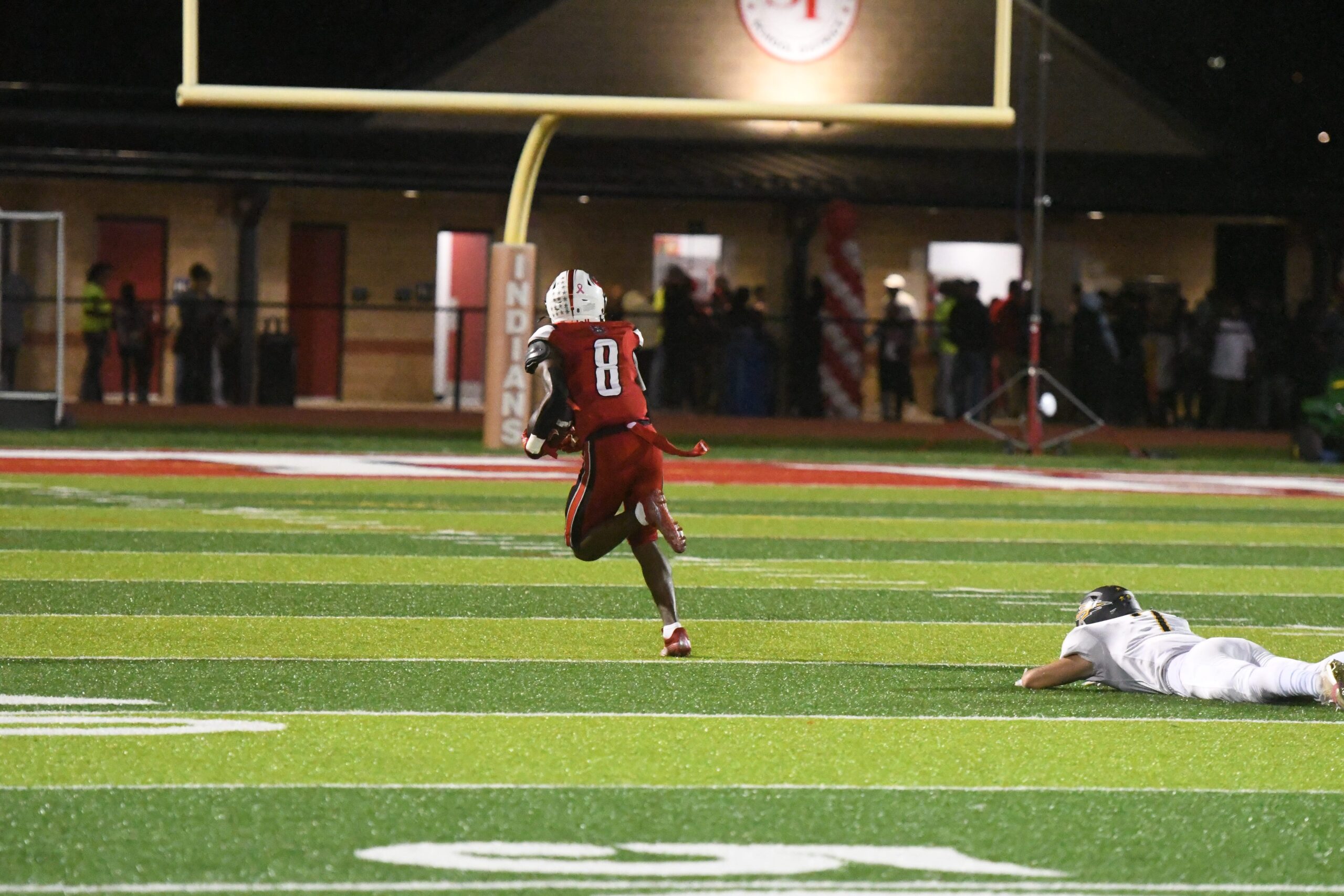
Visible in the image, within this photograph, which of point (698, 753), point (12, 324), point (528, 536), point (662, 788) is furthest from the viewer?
point (12, 324)

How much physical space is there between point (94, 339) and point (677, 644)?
53.0ft

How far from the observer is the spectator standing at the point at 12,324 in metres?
21.7

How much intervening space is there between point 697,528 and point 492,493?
254 centimetres

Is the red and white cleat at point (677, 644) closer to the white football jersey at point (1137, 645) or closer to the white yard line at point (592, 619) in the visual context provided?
the white yard line at point (592, 619)

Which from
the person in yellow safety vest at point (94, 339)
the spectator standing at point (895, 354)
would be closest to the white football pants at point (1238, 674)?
the spectator standing at point (895, 354)

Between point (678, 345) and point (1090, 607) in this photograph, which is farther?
point (678, 345)

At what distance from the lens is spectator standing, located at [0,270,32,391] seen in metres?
21.7

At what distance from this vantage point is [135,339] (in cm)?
2286

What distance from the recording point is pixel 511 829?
496 cm

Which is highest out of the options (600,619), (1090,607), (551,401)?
(551,401)

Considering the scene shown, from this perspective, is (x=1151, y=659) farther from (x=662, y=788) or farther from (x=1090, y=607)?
(x=662, y=788)

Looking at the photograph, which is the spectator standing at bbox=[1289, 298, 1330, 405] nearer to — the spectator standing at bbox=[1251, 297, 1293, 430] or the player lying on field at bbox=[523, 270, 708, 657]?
the spectator standing at bbox=[1251, 297, 1293, 430]

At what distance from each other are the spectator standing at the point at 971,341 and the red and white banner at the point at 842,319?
1.28 metres

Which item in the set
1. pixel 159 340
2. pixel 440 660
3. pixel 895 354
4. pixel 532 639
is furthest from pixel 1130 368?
pixel 440 660
